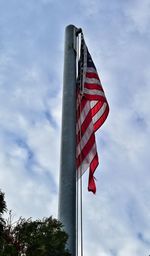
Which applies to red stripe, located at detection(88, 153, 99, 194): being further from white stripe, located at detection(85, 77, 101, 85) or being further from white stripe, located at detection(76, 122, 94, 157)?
white stripe, located at detection(85, 77, 101, 85)

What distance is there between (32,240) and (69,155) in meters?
10.8

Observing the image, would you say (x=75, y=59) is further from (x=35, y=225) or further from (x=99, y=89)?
(x=35, y=225)

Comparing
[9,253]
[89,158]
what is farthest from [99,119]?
[9,253]

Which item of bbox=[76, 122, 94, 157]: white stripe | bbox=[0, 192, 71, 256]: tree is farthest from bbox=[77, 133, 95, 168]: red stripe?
bbox=[0, 192, 71, 256]: tree

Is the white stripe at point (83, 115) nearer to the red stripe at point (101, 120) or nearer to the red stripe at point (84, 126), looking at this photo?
A: the red stripe at point (84, 126)

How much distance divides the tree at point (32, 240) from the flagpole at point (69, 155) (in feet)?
22.3

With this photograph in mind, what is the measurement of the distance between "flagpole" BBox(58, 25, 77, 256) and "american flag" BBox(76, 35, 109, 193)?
14.0 inches

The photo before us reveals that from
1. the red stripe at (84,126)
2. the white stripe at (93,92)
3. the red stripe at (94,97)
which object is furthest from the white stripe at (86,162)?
the white stripe at (93,92)

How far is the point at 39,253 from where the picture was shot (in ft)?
48.8

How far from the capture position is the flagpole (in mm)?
23953

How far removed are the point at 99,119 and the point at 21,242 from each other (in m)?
14.0

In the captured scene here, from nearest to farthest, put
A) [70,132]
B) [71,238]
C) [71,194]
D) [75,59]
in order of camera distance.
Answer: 1. [71,238]
2. [71,194]
3. [70,132]
4. [75,59]

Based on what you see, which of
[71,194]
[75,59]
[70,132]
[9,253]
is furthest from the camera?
[75,59]

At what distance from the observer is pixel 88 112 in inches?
1086
